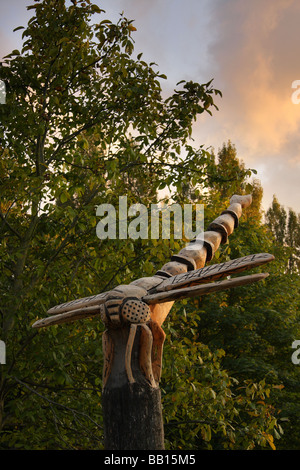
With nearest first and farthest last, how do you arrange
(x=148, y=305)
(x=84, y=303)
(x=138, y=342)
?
1. (x=138, y=342)
2. (x=148, y=305)
3. (x=84, y=303)

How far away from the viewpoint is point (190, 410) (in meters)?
6.99

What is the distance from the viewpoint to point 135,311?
2.65m

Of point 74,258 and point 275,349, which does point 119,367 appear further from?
point 275,349

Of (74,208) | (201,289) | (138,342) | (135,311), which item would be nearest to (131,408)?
(138,342)

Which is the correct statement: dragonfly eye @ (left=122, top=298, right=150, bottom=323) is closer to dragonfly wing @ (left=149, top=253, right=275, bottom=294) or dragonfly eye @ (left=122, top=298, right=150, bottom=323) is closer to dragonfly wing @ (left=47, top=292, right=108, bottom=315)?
dragonfly wing @ (left=149, top=253, right=275, bottom=294)

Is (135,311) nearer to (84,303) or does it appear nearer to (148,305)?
(148,305)

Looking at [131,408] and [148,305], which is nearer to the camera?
[131,408]

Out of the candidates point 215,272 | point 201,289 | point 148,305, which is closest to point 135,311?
point 148,305

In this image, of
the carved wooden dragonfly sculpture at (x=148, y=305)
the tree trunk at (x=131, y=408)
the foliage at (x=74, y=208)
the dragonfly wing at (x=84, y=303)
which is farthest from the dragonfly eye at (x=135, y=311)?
the foliage at (x=74, y=208)

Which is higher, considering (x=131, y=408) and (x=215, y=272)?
(x=215, y=272)

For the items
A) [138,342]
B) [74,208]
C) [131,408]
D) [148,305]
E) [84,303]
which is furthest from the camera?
[74,208]

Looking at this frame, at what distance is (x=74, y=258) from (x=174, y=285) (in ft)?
14.9

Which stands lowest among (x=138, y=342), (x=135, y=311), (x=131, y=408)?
(x=131, y=408)
